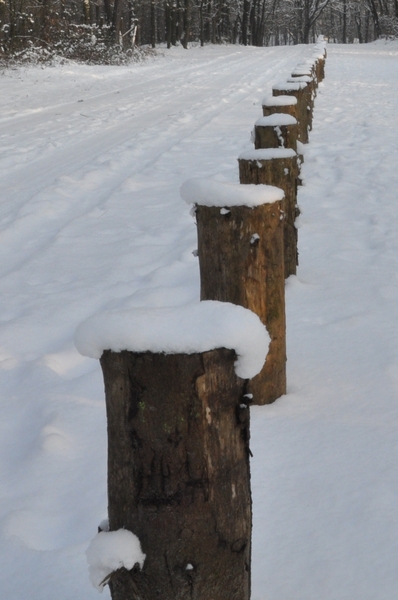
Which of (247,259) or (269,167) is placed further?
(269,167)

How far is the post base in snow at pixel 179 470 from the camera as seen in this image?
1.46m

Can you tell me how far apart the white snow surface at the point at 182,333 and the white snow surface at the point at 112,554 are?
0.39 m

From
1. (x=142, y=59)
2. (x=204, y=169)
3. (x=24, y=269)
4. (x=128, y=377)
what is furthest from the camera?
(x=142, y=59)

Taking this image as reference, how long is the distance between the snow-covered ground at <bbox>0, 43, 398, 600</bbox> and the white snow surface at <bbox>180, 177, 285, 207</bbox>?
0.39m

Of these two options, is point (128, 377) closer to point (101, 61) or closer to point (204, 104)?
point (204, 104)

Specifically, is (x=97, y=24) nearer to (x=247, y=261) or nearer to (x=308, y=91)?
(x=308, y=91)

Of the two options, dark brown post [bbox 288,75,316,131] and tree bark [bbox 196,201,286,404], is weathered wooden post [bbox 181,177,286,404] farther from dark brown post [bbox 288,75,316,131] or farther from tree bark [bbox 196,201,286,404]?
dark brown post [bbox 288,75,316,131]

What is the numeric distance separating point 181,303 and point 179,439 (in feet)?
8.44

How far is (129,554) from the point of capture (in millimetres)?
1539

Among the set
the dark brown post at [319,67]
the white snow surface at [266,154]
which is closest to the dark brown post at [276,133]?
the white snow surface at [266,154]

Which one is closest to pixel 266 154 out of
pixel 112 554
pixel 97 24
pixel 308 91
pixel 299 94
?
pixel 112 554

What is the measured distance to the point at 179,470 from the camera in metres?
1.51

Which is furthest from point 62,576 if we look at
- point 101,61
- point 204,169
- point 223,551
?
point 101,61

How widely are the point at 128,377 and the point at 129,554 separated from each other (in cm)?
38
